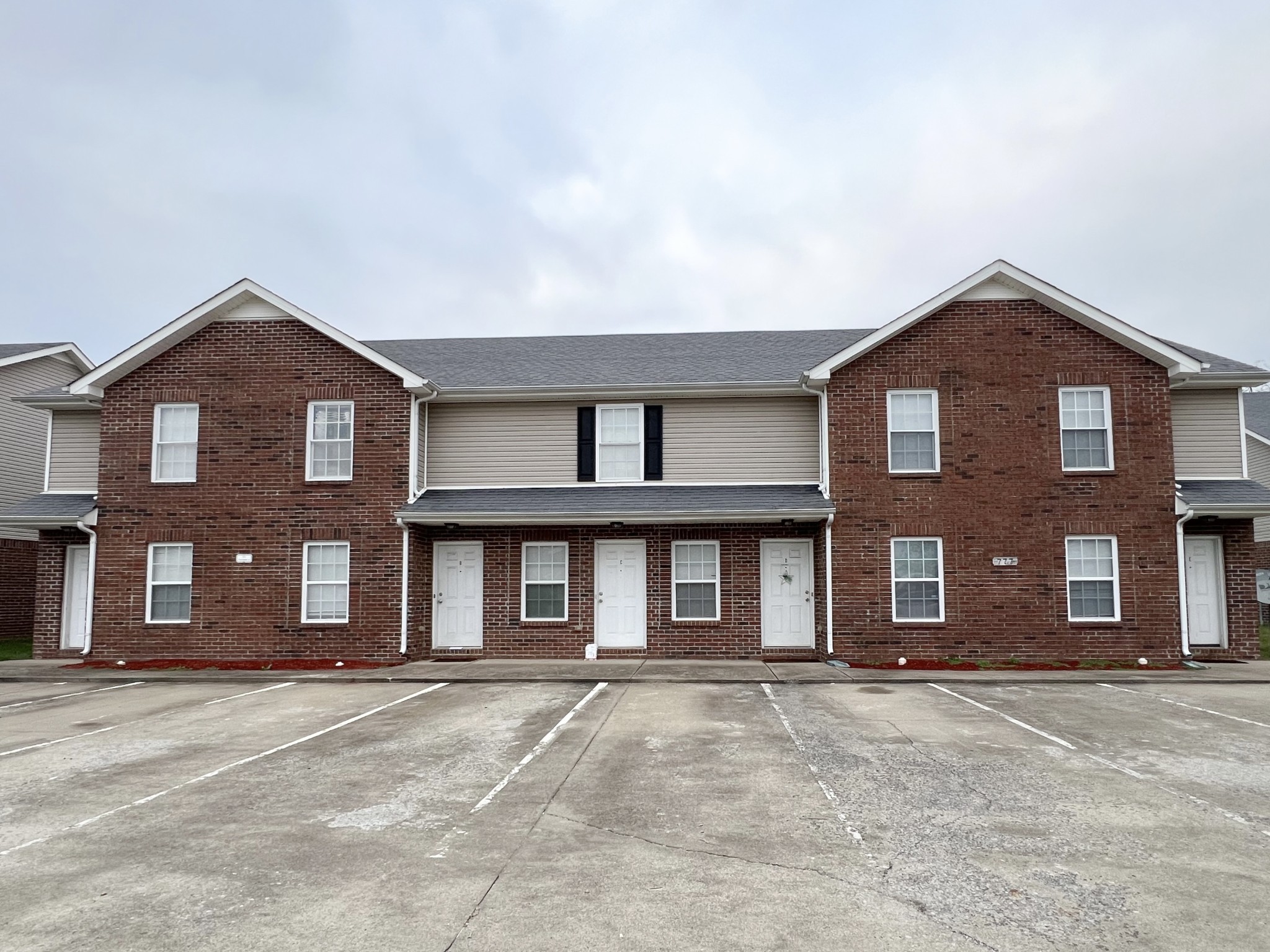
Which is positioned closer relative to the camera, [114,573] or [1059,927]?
[1059,927]

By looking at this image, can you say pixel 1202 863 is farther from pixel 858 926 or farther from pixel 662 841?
pixel 662 841

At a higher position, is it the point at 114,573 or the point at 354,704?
the point at 114,573

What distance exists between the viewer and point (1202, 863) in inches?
222

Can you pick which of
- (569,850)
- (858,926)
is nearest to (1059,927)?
(858,926)

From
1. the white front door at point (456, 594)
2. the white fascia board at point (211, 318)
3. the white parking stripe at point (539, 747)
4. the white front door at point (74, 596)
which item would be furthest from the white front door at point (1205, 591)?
the white front door at point (74, 596)

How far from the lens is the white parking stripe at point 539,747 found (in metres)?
7.25

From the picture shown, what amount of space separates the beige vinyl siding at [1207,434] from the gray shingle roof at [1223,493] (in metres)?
0.19

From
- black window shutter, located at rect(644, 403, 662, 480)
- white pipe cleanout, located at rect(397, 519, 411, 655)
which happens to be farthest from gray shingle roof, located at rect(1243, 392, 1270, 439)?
white pipe cleanout, located at rect(397, 519, 411, 655)

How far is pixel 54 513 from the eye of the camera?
1709cm

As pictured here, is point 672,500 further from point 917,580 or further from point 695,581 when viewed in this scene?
point 917,580

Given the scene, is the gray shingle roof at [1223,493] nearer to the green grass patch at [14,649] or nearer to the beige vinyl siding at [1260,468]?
the green grass patch at [14,649]

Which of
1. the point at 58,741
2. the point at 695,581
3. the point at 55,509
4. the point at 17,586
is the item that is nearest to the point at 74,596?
the point at 55,509

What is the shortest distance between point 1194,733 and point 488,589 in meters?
12.3

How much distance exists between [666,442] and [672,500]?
1.57 metres
